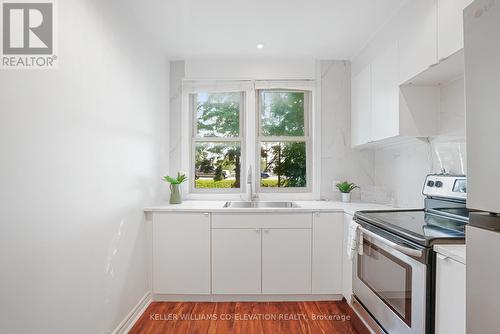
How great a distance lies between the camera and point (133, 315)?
2.15 m

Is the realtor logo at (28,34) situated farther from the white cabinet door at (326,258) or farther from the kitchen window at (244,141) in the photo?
the white cabinet door at (326,258)

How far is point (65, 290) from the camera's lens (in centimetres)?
140

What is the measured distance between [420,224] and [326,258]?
3.34ft

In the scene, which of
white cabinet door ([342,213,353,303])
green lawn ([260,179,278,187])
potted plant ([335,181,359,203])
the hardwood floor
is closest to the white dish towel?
white cabinet door ([342,213,353,303])

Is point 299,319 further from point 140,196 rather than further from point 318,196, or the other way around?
point 140,196

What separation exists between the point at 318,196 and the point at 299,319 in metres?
1.33

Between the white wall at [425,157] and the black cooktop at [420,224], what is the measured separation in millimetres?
346

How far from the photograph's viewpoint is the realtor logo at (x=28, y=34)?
1.15 meters

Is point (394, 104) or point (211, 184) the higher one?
point (394, 104)

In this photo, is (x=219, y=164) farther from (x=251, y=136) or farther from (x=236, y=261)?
(x=236, y=261)

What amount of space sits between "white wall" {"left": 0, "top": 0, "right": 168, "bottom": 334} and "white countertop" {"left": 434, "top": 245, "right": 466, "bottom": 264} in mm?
1840

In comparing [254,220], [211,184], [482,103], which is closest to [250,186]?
[211,184]

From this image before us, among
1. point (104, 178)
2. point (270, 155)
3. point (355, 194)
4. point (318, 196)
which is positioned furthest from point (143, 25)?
point (355, 194)

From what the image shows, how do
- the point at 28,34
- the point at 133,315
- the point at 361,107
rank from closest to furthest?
the point at 28,34
the point at 133,315
the point at 361,107
